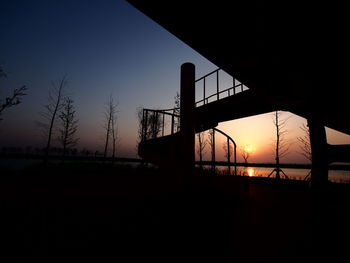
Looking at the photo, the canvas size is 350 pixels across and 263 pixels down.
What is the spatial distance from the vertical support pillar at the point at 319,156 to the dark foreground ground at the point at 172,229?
13.4 inches

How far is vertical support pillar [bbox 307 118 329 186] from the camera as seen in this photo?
172 inches

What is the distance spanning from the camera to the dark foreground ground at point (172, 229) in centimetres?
209

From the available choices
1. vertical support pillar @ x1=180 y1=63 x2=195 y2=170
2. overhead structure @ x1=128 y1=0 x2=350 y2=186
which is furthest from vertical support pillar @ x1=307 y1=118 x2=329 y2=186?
vertical support pillar @ x1=180 y1=63 x2=195 y2=170

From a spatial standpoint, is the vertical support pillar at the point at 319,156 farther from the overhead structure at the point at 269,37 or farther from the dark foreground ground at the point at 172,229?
the overhead structure at the point at 269,37

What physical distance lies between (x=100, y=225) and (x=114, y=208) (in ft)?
3.00

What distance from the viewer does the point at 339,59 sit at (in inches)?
79.7

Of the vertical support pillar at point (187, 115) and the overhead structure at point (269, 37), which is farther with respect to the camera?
the vertical support pillar at point (187, 115)

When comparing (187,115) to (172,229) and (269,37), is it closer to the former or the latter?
(172,229)

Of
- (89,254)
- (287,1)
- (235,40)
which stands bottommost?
(89,254)

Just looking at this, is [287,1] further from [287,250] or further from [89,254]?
[89,254]

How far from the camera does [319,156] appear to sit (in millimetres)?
4430

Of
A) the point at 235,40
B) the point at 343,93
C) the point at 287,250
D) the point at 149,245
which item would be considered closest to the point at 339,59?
the point at 343,93

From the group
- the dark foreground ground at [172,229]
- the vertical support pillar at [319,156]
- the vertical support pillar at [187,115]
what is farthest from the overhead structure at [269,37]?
the vertical support pillar at [187,115]

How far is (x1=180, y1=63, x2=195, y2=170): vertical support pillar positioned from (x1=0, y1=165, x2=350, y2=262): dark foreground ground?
107 centimetres
